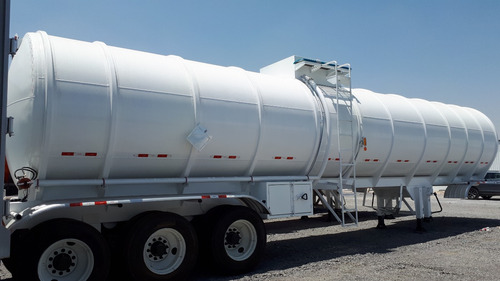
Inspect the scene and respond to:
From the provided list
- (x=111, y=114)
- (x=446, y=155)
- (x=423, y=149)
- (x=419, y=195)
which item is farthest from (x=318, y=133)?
(x=446, y=155)

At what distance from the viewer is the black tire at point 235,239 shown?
641 cm

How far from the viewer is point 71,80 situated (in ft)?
18.2

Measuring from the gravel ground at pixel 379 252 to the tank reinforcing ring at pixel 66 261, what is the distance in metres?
1.79

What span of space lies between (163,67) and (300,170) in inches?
127

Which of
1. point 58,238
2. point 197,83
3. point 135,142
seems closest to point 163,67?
point 197,83

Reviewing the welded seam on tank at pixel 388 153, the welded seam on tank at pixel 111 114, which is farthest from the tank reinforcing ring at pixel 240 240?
the welded seam on tank at pixel 388 153

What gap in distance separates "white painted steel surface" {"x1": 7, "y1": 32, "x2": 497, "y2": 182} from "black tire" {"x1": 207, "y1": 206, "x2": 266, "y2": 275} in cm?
76

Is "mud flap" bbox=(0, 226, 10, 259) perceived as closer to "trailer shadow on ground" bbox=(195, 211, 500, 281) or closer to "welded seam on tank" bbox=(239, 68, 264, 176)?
"trailer shadow on ground" bbox=(195, 211, 500, 281)

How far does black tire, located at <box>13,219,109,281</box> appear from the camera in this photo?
16.3 ft

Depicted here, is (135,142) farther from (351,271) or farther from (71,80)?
(351,271)

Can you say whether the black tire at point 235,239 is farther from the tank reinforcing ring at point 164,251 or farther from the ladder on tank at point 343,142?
the ladder on tank at point 343,142

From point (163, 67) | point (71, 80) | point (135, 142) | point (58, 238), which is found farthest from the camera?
point (163, 67)

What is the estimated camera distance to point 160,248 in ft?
19.4

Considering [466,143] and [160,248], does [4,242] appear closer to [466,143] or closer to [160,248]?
[160,248]
